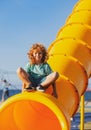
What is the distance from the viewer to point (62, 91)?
562cm

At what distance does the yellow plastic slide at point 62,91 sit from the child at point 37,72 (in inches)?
6.0

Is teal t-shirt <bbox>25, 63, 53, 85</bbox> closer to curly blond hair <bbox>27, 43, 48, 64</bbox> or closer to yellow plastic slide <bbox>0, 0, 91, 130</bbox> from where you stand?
curly blond hair <bbox>27, 43, 48, 64</bbox>

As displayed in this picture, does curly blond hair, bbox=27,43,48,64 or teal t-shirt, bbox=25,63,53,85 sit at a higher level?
curly blond hair, bbox=27,43,48,64

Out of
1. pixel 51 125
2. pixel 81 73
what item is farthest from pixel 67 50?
pixel 51 125

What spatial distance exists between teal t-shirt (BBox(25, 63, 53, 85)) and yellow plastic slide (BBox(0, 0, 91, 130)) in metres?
0.17

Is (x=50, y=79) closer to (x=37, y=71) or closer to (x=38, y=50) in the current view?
(x=37, y=71)

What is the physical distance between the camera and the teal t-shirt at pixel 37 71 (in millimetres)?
5309

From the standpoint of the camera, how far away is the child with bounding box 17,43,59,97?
5.13 m

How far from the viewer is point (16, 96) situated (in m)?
4.77

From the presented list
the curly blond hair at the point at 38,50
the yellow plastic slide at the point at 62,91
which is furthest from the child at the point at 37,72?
the yellow plastic slide at the point at 62,91

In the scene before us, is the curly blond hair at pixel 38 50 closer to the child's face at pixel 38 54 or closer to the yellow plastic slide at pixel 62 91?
the child's face at pixel 38 54

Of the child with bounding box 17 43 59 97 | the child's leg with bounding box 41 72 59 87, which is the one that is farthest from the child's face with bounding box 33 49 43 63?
the child's leg with bounding box 41 72 59 87

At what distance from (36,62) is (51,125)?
32.8 inches

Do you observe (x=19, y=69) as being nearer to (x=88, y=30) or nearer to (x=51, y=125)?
(x=51, y=125)
